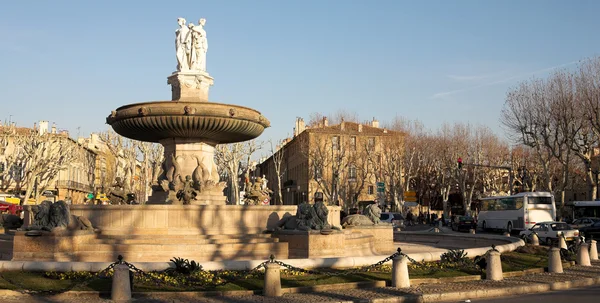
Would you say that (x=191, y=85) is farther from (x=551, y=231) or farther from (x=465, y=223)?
(x=465, y=223)

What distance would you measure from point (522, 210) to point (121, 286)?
100 feet

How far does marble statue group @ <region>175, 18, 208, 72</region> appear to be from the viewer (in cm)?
1962

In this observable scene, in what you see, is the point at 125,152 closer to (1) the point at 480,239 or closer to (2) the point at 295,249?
(1) the point at 480,239

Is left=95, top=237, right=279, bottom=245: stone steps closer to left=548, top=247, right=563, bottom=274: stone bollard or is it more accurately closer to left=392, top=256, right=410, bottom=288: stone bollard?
left=392, top=256, right=410, bottom=288: stone bollard

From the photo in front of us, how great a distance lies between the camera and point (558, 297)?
11.4m

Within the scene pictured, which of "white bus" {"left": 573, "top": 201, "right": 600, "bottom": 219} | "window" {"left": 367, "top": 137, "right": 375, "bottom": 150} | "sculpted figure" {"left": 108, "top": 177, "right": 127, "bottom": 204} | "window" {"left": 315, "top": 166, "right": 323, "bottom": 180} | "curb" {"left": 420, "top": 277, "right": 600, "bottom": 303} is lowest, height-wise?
"curb" {"left": 420, "top": 277, "right": 600, "bottom": 303}

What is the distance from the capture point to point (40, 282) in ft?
36.1

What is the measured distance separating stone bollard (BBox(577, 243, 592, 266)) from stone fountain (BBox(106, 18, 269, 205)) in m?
8.92

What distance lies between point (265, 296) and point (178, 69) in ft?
35.5

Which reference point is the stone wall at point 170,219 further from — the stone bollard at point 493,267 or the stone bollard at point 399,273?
the stone bollard at point 493,267

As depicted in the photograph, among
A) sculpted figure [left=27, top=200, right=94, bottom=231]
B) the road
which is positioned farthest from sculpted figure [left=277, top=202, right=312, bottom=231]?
the road

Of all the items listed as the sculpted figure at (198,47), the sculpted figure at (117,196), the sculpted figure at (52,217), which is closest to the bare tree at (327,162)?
the sculpted figure at (198,47)

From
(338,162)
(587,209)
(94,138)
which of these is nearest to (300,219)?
(587,209)

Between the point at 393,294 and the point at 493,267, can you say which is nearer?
the point at 393,294
